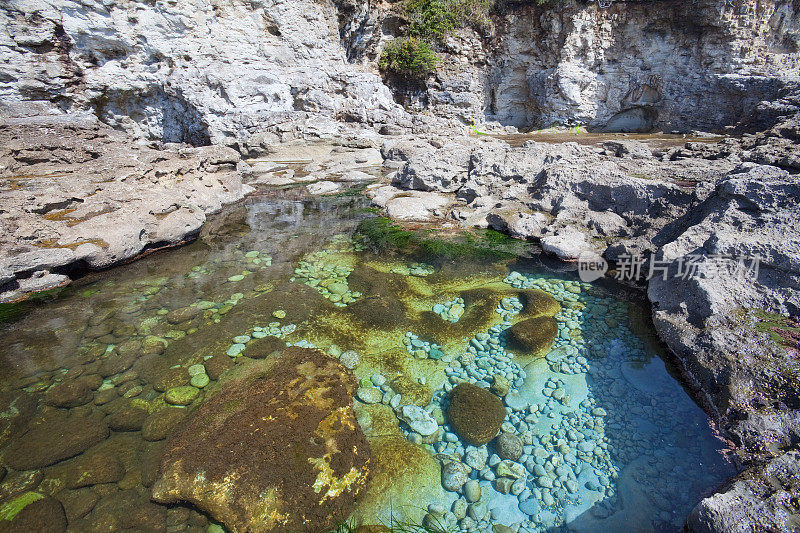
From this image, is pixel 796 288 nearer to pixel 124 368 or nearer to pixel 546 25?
pixel 124 368

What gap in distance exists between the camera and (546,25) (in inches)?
785

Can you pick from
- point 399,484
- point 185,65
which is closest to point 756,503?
point 399,484

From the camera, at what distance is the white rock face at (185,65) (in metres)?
9.80

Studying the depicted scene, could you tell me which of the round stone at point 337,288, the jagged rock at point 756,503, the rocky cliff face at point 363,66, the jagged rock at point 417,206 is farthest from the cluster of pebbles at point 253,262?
the rocky cliff face at point 363,66

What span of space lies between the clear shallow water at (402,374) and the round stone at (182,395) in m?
0.04

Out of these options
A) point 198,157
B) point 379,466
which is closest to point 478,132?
point 198,157

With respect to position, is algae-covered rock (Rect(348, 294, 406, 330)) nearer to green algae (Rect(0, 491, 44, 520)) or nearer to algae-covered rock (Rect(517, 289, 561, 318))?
algae-covered rock (Rect(517, 289, 561, 318))

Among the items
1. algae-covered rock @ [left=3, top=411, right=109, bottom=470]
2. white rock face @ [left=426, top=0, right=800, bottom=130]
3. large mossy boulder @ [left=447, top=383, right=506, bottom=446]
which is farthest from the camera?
white rock face @ [left=426, top=0, right=800, bottom=130]

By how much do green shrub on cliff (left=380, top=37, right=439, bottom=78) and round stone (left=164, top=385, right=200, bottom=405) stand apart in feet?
64.1

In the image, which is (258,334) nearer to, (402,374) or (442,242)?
(402,374)

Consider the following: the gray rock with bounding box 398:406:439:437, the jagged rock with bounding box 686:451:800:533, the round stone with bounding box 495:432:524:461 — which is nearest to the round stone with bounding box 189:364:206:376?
the gray rock with bounding box 398:406:439:437

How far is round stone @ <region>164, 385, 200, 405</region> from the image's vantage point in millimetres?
2963

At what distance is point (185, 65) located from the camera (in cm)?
1211

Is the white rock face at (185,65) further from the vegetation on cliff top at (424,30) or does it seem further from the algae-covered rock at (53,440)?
the algae-covered rock at (53,440)
